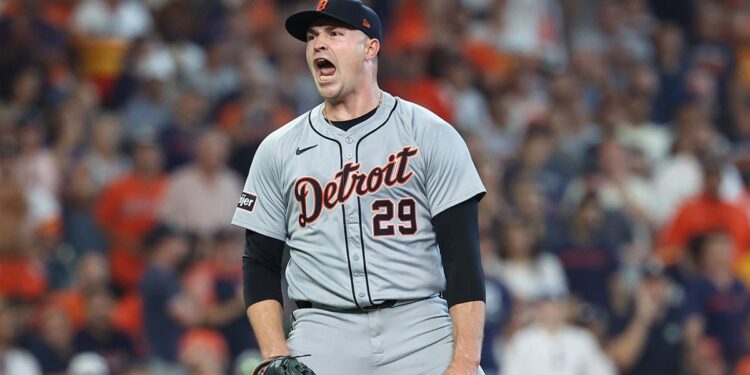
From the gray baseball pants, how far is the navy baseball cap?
0.89 meters

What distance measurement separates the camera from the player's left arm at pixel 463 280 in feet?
14.3

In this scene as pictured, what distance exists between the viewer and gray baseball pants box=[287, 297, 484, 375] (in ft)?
14.5

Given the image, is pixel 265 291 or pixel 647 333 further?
pixel 647 333

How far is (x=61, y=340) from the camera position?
8.85 m

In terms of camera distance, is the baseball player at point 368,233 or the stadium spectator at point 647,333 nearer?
the baseball player at point 368,233

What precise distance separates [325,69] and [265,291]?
74 centimetres

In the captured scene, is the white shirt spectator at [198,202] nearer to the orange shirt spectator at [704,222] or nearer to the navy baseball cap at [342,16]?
the orange shirt spectator at [704,222]

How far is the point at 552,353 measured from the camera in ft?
30.2

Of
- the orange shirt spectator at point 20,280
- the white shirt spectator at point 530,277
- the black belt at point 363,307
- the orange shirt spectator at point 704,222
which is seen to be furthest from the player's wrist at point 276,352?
the orange shirt spectator at point 704,222

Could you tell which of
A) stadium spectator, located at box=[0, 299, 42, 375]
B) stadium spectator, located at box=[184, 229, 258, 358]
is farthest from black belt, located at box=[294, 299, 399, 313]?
stadium spectator, located at box=[184, 229, 258, 358]

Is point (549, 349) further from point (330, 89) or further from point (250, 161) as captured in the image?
point (330, 89)

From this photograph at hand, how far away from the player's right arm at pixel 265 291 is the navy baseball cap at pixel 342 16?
0.70 meters

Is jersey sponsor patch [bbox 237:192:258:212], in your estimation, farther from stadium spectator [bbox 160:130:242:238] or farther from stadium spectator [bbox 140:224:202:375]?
stadium spectator [bbox 160:130:242:238]

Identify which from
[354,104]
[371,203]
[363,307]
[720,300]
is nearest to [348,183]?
[371,203]
